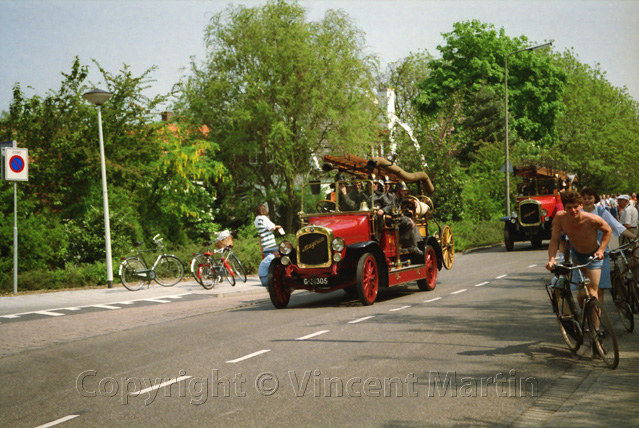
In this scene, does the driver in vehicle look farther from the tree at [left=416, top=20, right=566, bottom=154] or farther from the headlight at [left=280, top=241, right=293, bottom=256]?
the tree at [left=416, top=20, right=566, bottom=154]

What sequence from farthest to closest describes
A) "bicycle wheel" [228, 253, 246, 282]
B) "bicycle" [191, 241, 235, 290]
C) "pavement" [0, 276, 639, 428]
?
"bicycle wheel" [228, 253, 246, 282] < "bicycle" [191, 241, 235, 290] < "pavement" [0, 276, 639, 428]

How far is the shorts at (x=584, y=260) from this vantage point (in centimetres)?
822

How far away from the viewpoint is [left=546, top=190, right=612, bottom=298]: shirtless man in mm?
8180

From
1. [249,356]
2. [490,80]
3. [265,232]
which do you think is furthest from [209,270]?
[490,80]

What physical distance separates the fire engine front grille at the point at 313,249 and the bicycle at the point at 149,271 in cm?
671

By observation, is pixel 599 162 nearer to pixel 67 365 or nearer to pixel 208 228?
pixel 208 228

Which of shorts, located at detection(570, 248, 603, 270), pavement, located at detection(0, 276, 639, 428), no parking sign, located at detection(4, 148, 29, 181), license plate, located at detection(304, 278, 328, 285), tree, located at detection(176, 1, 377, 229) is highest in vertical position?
tree, located at detection(176, 1, 377, 229)

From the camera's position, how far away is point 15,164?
1869 centimetres

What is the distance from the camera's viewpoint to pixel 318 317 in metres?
12.4

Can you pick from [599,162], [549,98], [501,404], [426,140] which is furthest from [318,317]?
[599,162]

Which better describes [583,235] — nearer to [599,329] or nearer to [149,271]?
[599,329]

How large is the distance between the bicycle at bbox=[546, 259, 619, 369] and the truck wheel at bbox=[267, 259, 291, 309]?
20.1ft

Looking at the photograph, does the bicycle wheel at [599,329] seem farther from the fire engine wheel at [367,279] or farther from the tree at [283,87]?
the tree at [283,87]

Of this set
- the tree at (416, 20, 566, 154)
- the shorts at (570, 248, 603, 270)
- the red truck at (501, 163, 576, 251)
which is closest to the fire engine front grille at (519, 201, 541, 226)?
the red truck at (501, 163, 576, 251)
